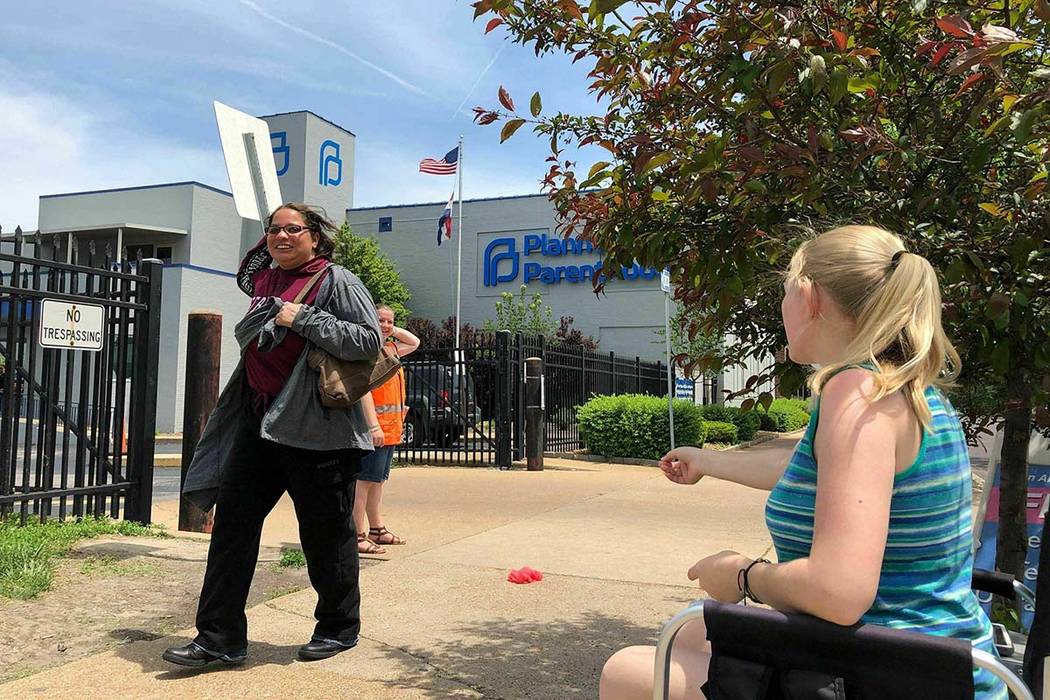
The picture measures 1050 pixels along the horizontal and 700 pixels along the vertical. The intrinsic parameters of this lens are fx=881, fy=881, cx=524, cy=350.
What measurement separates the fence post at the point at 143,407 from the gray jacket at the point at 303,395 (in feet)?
10.1

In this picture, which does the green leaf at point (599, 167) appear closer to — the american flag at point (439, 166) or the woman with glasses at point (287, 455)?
the woman with glasses at point (287, 455)

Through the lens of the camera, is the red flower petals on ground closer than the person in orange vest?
Yes

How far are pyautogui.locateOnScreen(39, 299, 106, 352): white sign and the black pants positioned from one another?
2.92 metres

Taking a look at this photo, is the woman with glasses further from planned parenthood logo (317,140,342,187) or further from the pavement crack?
planned parenthood logo (317,140,342,187)

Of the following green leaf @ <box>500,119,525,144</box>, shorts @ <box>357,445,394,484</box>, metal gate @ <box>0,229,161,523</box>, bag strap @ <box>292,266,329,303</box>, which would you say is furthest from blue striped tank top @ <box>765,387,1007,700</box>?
metal gate @ <box>0,229,161,523</box>

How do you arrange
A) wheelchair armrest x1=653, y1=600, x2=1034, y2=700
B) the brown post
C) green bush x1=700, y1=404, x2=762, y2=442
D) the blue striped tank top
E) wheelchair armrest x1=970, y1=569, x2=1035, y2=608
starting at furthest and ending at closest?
green bush x1=700, y1=404, x2=762, y2=442 → the brown post → wheelchair armrest x1=970, y1=569, x2=1035, y2=608 → the blue striped tank top → wheelchair armrest x1=653, y1=600, x2=1034, y2=700

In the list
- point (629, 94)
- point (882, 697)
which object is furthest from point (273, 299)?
point (882, 697)

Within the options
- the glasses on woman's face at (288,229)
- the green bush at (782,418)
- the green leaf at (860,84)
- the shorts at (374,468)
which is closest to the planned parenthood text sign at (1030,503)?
the green leaf at (860,84)

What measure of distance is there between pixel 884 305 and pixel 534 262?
2806 centimetres

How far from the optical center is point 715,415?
64.7 ft

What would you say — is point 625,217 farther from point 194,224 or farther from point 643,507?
point 194,224

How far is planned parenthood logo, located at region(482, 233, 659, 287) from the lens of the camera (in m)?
28.9

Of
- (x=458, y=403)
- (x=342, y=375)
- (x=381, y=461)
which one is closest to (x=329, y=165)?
(x=458, y=403)

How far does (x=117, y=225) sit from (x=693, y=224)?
94.4ft
